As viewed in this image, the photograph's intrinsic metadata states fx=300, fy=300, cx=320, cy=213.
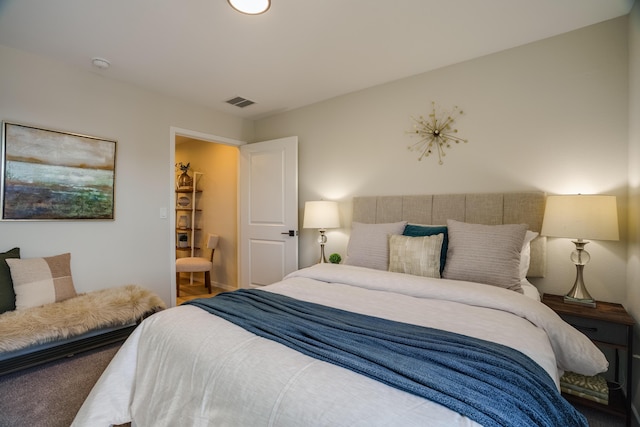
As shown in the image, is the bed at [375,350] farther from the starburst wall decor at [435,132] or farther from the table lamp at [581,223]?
the starburst wall decor at [435,132]

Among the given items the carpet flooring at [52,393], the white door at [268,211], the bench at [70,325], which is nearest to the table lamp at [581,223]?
the carpet flooring at [52,393]

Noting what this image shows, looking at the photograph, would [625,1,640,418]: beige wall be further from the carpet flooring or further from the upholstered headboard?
the carpet flooring

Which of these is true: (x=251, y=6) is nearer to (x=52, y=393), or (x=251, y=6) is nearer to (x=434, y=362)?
(x=434, y=362)

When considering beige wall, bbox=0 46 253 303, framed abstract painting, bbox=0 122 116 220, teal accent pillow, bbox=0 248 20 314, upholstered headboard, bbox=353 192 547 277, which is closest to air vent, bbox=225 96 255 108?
beige wall, bbox=0 46 253 303

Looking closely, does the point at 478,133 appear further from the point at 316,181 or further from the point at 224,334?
the point at 224,334

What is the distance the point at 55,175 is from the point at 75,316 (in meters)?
1.23

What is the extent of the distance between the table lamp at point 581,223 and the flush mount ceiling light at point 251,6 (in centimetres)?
219

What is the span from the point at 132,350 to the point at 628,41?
3445 mm

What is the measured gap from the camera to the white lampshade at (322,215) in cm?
309

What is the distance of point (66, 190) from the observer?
2607 millimetres

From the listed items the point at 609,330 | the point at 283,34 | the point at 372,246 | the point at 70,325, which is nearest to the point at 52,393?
the point at 70,325

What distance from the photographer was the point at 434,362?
932 millimetres

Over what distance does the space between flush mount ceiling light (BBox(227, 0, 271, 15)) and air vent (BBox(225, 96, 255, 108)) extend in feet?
4.98

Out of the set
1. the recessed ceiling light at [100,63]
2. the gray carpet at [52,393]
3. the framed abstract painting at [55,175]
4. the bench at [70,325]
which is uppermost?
the recessed ceiling light at [100,63]
